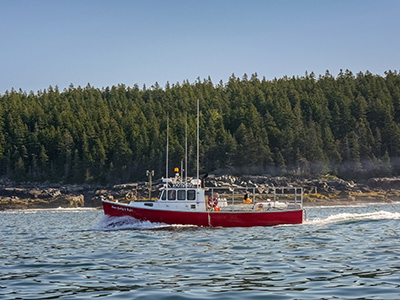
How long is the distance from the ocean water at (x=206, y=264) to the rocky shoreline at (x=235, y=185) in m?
64.1

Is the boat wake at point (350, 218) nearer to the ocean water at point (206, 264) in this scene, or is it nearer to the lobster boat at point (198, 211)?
the lobster boat at point (198, 211)

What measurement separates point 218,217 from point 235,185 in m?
71.6

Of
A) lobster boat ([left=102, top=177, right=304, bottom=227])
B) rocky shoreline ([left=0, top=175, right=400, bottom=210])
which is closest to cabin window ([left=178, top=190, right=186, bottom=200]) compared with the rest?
lobster boat ([left=102, top=177, right=304, bottom=227])

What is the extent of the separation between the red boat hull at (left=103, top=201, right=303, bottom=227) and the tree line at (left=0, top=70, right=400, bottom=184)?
90.3m

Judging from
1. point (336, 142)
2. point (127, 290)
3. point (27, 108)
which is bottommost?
point (127, 290)

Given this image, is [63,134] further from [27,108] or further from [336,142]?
[336,142]

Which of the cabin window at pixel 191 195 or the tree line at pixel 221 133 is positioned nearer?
the cabin window at pixel 191 195

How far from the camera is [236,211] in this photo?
1458 inches

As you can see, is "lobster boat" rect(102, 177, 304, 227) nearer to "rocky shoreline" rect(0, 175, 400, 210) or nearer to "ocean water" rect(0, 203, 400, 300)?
"ocean water" rect(0, 203, 400, 300)

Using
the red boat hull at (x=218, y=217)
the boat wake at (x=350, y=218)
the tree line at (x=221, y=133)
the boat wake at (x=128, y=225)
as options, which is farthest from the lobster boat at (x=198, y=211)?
the tree line at (x=221, y=133)

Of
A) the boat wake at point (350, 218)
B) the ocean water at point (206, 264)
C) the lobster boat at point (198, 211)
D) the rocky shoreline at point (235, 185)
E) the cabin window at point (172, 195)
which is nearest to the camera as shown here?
the ocean water at point (206, 264)

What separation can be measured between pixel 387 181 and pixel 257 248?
98583 mm

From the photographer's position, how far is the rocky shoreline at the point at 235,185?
102 m

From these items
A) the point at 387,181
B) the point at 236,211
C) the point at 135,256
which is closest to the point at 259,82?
the point at 387,181
